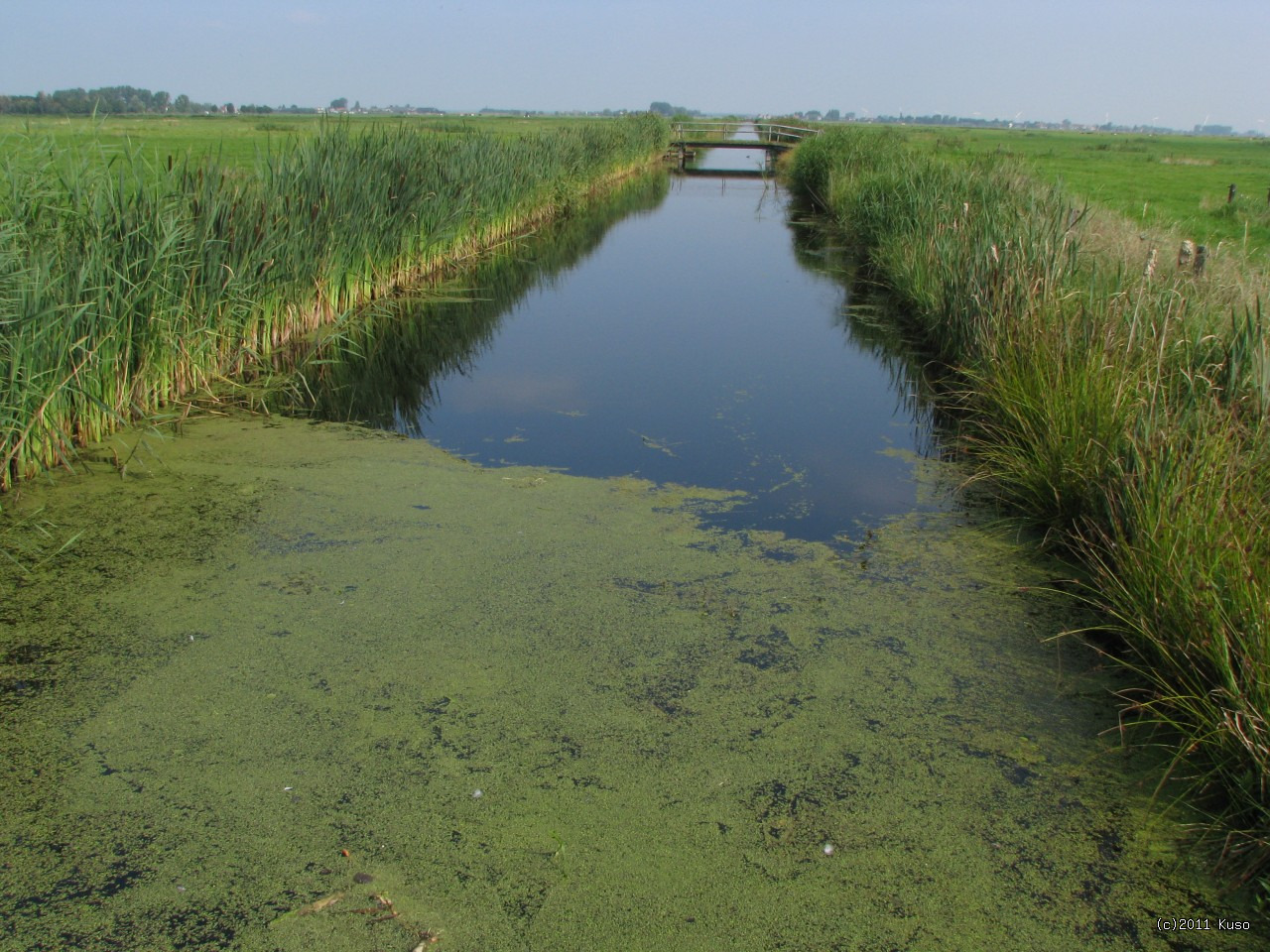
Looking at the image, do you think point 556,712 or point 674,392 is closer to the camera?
point 556,712

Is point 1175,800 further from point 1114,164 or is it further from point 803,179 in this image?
point 1114,164

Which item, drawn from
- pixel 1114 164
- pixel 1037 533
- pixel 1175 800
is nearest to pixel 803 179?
pixel 1114 164

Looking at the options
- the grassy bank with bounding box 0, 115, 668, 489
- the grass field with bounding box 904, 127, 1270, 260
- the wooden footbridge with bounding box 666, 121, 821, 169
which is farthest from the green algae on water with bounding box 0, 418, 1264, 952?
the wooden footbridge with bounding box 666, 121, 821, 169

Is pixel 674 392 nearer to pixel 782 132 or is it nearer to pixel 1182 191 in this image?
pixel 1182 191

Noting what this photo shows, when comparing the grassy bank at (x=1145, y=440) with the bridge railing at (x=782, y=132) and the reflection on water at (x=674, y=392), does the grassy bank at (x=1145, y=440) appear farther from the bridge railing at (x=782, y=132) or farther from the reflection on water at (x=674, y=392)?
the bridge railing at (x=782, y=132)

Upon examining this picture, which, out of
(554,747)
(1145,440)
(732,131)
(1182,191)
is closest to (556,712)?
(554,747)

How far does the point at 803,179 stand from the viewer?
60.2 feet

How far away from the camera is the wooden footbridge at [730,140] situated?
27984 millimetres

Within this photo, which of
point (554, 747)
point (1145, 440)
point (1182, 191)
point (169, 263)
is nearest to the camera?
point (554, 747)

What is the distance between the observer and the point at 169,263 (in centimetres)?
444

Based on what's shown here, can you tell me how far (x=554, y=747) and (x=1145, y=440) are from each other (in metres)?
2.16

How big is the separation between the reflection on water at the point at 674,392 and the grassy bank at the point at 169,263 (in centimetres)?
54

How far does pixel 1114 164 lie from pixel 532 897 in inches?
1014

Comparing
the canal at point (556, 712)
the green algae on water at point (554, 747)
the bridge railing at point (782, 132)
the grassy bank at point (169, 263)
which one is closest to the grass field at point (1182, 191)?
the canal at point (556, 712)
